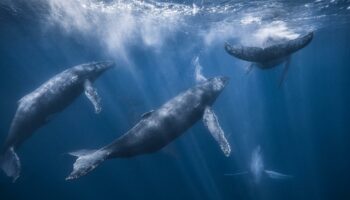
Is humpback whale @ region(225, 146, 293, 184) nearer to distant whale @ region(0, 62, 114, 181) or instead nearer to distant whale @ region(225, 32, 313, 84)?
distant whale @ region(0, 62, 114, 181)

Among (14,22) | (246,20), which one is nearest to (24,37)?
(14,22)

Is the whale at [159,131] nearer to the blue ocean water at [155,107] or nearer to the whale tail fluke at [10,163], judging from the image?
the whale tail fluke at [10,163]

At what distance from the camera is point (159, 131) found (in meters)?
10.5

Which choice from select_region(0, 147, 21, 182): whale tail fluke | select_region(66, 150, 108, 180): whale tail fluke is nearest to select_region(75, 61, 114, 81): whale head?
select_region(0, 147, 21, 182): whale tail fluke

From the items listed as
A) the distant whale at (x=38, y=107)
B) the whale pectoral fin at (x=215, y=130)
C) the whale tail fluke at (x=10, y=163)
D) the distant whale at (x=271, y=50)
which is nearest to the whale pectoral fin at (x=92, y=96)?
the distant whale at (x=38, y=107)

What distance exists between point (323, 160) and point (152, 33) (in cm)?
2674

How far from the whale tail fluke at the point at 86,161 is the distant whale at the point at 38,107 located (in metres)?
2.96

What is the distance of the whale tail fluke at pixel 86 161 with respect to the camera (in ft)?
28.6

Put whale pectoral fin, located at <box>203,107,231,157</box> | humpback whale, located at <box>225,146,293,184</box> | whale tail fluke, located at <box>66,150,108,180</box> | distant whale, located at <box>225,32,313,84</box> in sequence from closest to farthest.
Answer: distant whale, located at <box>225,32,313,84</box> < whale tail fluke, located at <box>66,150,108,180</box> < whale pectoral fin, located at <box>203,107,231,157</box> < humpback whale, located at <box>225,146,293,184</box>

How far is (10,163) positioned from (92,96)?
460 centimetres

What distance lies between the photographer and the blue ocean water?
26.1m

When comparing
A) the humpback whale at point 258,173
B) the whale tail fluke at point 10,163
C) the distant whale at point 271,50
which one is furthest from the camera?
the humpback whale at point 258,173

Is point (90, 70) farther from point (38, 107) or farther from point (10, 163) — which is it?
point (10, 163)

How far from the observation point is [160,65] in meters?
61.6
